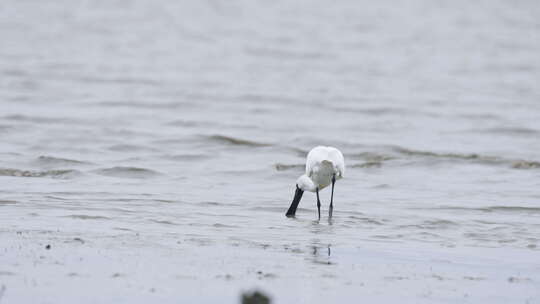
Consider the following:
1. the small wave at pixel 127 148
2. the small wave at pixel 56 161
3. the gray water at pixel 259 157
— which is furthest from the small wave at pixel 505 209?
the small wave at pixel 127 148

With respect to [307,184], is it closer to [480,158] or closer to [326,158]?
[326,158]

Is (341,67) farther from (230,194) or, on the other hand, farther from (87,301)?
(87,301)

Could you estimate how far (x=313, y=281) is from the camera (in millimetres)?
6453

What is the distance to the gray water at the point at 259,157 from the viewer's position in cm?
666

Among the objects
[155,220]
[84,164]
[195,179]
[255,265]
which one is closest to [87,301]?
[255,265]

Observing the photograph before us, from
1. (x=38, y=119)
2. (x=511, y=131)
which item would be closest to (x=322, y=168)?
(x=38, y=119)

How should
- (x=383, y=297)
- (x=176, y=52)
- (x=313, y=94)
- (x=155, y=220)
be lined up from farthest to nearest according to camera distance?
(x=176, y=52)
(x=313, y=94)
(x=155, y=220)
(x=383, y=297)

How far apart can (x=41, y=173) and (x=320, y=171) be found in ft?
12.2

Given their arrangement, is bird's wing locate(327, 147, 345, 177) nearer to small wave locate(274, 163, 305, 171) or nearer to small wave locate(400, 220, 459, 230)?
small wave locate(400, 220, 459, 230)

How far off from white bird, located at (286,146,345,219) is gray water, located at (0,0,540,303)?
0.28 metres

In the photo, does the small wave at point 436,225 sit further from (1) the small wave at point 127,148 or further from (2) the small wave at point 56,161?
(1) the small wave at point 127,148

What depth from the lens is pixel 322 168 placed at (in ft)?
33.3

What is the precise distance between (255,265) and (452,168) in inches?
291

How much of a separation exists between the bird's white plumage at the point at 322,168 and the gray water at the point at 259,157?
418 mm
